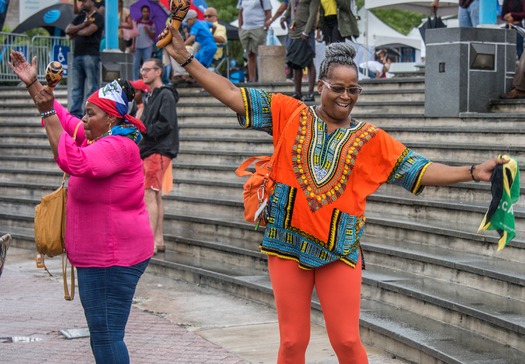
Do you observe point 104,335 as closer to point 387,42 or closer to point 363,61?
point 363,61

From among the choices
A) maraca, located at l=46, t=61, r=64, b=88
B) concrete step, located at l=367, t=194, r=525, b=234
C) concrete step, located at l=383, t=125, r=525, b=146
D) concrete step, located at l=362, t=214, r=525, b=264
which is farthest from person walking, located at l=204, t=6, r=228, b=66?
maraca, located at l=46, t=61, r=64, b=88

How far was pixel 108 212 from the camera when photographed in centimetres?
543

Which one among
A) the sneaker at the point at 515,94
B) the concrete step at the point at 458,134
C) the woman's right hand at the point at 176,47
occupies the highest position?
the sneaker at the point at 515,94

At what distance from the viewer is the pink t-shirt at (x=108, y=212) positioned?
539cm

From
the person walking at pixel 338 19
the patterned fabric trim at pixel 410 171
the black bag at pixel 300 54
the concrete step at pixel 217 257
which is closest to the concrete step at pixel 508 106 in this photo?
the person walking at pixel 338 19

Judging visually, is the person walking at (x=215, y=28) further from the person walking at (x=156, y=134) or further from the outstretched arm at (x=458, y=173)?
the outstretched arm at (x=458, y=173)

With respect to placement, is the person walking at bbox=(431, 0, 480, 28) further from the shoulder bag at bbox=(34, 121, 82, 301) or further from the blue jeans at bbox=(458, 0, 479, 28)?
the shoulder bag at bbox=(34, 121, 82, 301)

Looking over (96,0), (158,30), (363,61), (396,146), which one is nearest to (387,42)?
(363,61)

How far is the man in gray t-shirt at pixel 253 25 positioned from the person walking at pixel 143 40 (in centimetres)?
174

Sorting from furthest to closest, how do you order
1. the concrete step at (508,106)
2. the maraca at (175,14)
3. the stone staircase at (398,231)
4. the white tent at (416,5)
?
1. the white tent at (416,5)
2. the concrete step at (508,106)
3. the stone staircase at (398,231)
4. the maraca at (175,14)

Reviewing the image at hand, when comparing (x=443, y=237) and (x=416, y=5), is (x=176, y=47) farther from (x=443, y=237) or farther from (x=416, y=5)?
(x=416, y=5)

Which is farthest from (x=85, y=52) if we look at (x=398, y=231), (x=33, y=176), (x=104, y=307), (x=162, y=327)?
(x=104, y=307)

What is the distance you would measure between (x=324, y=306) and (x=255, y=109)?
1.00 metres

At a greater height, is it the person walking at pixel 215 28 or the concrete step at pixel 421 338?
the person walking at pixel 215 28
